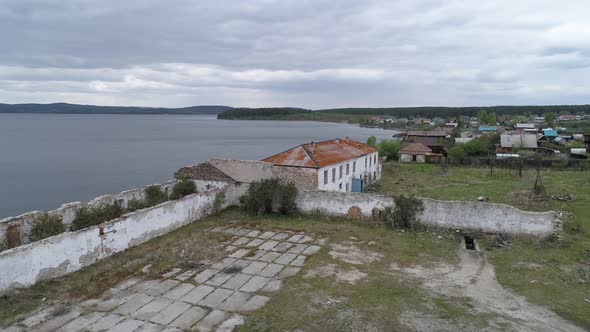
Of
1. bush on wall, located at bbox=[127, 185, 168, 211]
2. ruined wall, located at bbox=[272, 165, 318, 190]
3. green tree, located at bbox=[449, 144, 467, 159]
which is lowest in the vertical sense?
green tree, located at bbox=[449, 144, 467, 159]

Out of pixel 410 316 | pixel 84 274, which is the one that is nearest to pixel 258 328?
pixel 410 316

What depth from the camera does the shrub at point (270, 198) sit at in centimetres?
2020

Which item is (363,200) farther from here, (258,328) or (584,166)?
(584,166)

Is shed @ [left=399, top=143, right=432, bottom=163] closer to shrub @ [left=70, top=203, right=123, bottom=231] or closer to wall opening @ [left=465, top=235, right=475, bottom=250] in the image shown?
wall opening @ [left=465, top=235, right=475, bottom=250]

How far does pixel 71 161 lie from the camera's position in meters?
57.2

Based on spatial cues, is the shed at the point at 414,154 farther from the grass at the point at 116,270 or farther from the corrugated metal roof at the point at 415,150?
the grass at the point at 116,270

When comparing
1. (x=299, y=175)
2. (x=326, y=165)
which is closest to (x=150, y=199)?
(x=299, y=175)

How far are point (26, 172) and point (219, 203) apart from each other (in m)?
37.5

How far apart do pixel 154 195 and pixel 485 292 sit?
15.4 m

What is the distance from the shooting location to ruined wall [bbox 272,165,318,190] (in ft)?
74.6

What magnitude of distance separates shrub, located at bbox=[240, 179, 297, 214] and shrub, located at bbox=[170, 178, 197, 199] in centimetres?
392

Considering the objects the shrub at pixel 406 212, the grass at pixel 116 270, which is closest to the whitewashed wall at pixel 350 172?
the shrub at pixel 406 212

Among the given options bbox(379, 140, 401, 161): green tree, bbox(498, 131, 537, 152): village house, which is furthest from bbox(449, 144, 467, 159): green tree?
bbox(379, 140, 401, 161): green tree

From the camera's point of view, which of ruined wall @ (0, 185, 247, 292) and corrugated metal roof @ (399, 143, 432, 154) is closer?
ruined wall @ (0, 185, 247, 292)
